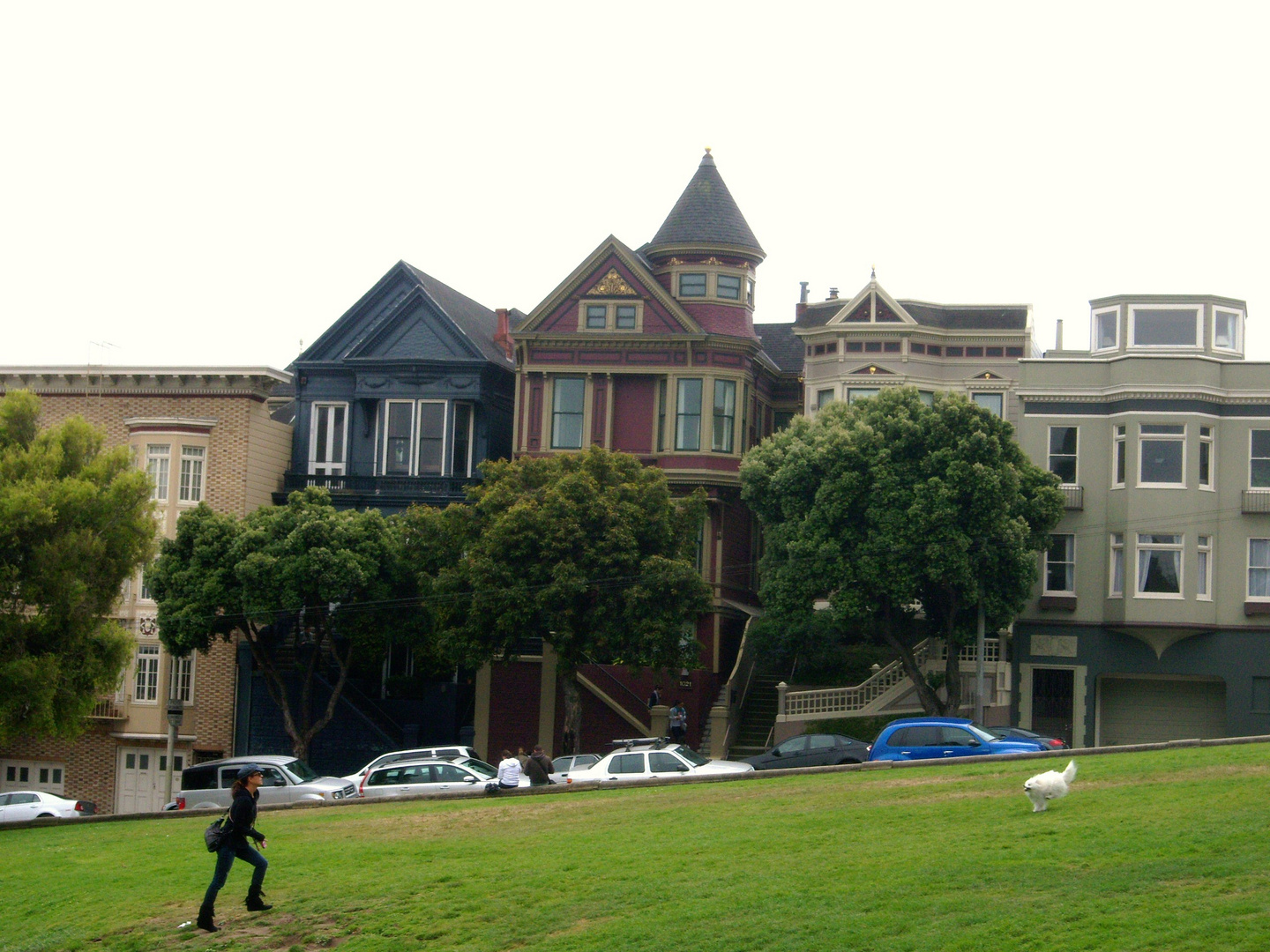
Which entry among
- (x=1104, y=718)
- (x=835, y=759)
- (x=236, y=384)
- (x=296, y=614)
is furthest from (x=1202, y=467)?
(x=236, y=384)

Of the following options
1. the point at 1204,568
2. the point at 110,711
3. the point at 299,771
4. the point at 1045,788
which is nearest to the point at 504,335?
the point at 110,711

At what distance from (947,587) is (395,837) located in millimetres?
19308

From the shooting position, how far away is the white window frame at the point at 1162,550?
42.2 m

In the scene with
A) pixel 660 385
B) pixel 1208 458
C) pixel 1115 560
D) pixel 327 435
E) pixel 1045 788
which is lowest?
pixel 1045 788

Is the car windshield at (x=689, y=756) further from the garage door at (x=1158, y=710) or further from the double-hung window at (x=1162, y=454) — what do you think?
the double-hung window at (x=1162, y=454)

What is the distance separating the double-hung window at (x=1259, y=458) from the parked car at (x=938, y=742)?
15.1 meters

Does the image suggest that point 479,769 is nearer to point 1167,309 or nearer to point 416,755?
point 416,755

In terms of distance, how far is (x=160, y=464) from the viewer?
47.5 metres

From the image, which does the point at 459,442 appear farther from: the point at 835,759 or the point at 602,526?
the point at 835,759

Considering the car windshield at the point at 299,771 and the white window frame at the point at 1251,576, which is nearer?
the car windshield at the point at 299,771

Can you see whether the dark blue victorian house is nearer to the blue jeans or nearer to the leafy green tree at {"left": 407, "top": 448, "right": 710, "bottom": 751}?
the leafy green tree at {"left": 407, "top": 448, "right": 710, "bottom": 751}

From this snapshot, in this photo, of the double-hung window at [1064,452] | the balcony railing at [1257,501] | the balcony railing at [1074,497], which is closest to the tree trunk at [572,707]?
the balcony railing at [1074,497]

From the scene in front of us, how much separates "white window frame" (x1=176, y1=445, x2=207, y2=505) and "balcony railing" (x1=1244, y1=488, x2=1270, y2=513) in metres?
30.1

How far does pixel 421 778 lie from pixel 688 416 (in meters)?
17.3
